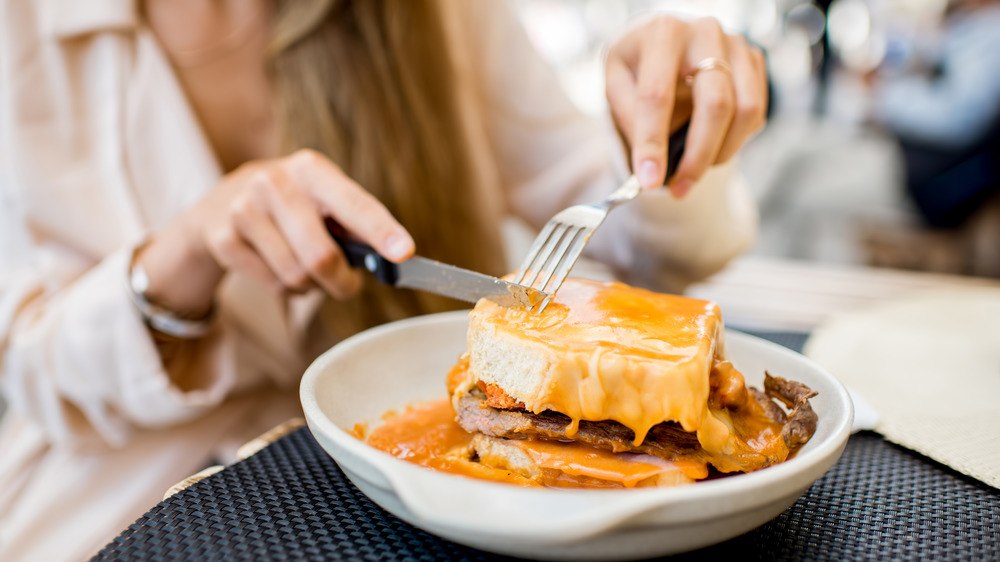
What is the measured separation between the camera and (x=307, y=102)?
1.50 meters

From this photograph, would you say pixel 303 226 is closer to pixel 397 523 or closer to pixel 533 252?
pixel 533 252

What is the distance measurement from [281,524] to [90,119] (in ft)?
4.08

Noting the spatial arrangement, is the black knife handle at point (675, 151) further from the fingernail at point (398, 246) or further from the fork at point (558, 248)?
the fingernail at point (398, 246)

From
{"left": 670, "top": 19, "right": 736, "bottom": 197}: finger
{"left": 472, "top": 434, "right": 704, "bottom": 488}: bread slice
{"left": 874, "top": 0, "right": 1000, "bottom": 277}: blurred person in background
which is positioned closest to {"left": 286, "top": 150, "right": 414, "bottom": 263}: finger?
{"left": 472, "top": 434, "right": 704, "bottom": 488}: bread slice

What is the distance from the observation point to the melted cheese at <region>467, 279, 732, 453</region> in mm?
588

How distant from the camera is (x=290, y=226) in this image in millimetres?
1000

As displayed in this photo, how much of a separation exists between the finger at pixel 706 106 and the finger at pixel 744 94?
0.04 ft

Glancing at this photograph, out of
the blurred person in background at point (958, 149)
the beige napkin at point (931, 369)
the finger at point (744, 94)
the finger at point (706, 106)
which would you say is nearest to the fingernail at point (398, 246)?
the finger at point (706, 106)

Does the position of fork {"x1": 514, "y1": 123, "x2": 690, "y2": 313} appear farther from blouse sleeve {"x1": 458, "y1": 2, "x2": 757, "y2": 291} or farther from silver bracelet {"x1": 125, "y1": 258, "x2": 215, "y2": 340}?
silver bracelet {"x1": 125, "y1": 258, "x2": 215, "y2": 340}

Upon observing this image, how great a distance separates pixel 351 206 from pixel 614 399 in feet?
1.79

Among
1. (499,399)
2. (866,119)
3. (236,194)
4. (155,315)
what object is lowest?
(866,119)

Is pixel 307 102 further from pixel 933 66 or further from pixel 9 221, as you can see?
pixel 933 66

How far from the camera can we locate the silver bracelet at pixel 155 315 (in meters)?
1.22

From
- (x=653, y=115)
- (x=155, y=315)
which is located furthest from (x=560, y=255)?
(x=155, y=315)
